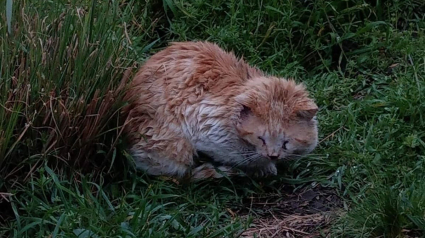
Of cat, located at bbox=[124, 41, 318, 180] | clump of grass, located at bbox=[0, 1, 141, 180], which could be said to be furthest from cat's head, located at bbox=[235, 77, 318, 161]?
clump of grass, located at bbox=[0, 1, 141, 180]

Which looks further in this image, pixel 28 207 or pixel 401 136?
pixel 401 136

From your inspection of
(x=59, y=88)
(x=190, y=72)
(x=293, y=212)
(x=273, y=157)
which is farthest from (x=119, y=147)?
(x=293, y=212)

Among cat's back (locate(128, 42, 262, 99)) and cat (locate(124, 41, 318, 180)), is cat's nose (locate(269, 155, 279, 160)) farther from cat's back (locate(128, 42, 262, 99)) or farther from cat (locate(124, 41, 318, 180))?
cat's back (locate(128, 42, 262, 99))

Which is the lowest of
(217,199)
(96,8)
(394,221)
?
(217,199)

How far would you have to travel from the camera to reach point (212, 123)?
476 centimetres

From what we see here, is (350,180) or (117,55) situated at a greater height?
(117,55)

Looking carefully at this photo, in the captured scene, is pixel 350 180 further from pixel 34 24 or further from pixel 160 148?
pixel 34 24

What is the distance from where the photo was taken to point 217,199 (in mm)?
4695

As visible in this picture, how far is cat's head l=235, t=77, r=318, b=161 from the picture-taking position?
4.72 m

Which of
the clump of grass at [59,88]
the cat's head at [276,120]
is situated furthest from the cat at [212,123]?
the clump of grass at [59,88]

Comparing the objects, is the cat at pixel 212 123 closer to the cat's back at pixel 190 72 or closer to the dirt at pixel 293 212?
the cat's back at pixel 190 72

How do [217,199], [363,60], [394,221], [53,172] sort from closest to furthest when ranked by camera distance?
[394,221] → [53,172] → [217,199] → [363,60]

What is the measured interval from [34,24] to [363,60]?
2371 mm

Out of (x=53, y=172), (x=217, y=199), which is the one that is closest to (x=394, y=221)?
(x=217, y=199)
